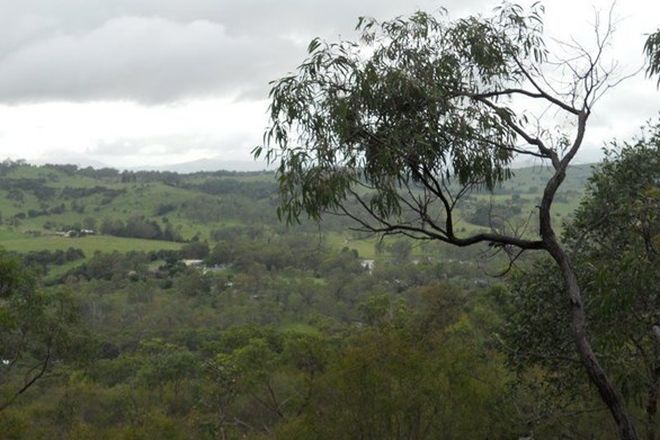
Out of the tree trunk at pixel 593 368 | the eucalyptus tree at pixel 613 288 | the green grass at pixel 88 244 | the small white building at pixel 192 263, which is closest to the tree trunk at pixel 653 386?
the eucalyptus tree at pixel 613 288

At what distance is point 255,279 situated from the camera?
54.9m

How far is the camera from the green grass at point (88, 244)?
65750 mm

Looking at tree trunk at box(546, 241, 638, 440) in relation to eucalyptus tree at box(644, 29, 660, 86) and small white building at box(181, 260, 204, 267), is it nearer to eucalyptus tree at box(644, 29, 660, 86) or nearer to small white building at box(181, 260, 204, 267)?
eucalyptus tree at box(644, 29, 660, 86)

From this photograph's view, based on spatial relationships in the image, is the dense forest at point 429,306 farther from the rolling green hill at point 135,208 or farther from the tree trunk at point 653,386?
the rolling green hill at point 135,208

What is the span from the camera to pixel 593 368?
14.5ft

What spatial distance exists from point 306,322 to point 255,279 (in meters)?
12.9

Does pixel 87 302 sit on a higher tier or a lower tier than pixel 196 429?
lower

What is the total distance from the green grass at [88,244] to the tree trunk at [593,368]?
64626mm

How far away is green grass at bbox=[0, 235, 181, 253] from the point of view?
216 feet

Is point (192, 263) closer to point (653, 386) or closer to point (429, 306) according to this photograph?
point (429, 306)

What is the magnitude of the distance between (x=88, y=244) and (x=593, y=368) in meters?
70.6

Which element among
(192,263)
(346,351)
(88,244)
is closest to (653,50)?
(346,351)

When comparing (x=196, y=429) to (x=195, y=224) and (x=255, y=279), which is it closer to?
(x=255, y=279)

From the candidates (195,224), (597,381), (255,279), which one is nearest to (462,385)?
(597,381)
